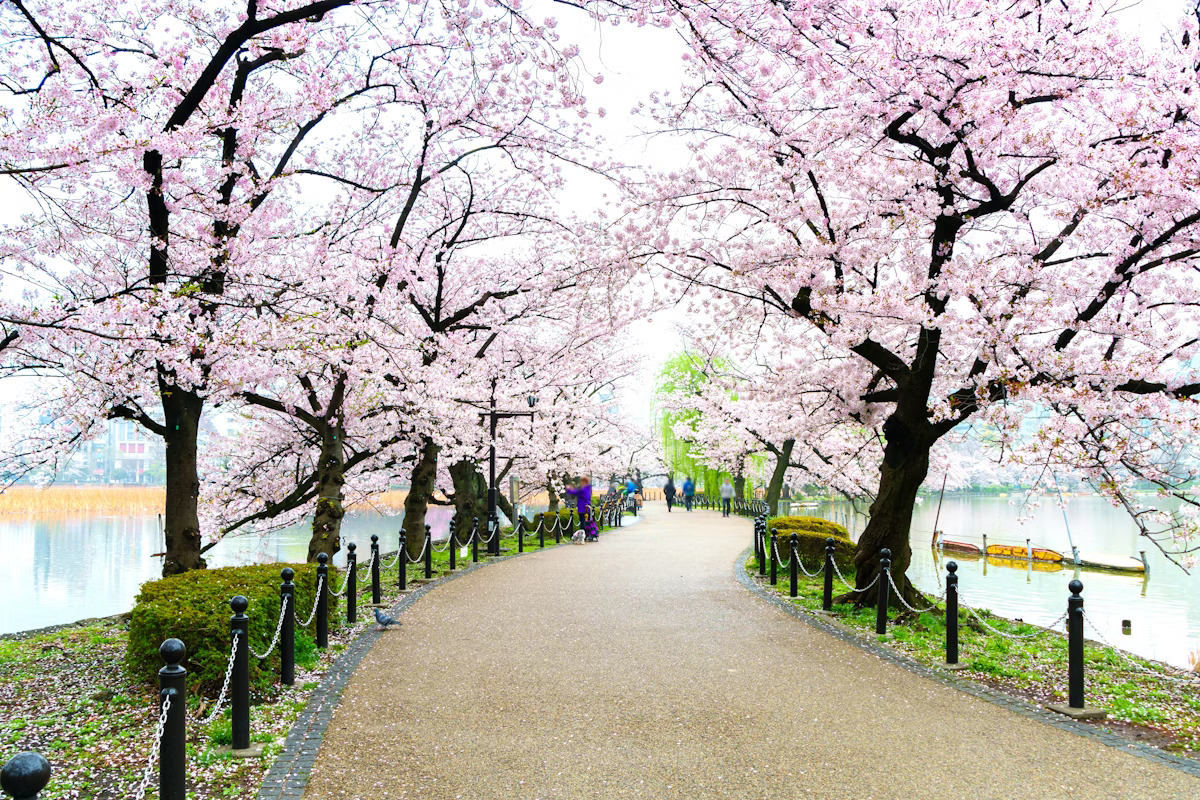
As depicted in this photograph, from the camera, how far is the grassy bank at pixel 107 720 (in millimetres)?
4699

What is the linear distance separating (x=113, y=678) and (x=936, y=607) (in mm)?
9574

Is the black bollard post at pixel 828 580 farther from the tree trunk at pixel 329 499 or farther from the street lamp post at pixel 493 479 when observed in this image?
the street lamp post at pixel 493 479

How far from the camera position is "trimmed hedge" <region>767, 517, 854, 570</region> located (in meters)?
14.4

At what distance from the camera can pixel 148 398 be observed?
39.3 ft

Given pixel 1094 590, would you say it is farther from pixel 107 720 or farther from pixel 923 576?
pixel 107 720

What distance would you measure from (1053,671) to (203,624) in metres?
7.88

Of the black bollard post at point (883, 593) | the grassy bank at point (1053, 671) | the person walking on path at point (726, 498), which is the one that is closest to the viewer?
the grassy bank at point (1053, 671)

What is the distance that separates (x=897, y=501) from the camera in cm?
1063

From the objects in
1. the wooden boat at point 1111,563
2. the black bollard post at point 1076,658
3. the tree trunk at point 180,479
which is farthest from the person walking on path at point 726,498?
the black bollard post at point 1076,658

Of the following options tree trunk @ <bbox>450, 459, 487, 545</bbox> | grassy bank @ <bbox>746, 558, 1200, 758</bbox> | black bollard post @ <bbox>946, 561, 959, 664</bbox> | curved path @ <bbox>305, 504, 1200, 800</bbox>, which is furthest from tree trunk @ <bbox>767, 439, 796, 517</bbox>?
black bollard post @ <bbox>946, 561, 959, 664</bbox>

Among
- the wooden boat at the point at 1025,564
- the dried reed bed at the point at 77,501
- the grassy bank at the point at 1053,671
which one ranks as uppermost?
the grassy bank at the point at 1053,671

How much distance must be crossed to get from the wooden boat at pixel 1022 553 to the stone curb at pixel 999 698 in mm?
18738

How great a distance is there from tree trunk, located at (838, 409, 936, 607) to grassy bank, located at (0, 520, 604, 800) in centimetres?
682

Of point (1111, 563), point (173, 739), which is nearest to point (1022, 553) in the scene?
point (1111, 563)
